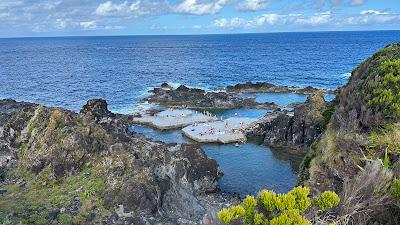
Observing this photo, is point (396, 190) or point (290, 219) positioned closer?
point (290, 219)

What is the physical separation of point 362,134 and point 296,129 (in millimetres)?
37582

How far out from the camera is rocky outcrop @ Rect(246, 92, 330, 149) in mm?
60281

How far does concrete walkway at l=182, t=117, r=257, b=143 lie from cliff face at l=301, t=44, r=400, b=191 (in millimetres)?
35552

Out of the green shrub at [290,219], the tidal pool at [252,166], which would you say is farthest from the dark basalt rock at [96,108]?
the green shrub at [290,219]

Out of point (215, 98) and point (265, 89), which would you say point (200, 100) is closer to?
point (215, 98)

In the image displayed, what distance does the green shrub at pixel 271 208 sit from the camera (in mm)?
13109

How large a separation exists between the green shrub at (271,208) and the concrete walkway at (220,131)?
48.4 metres

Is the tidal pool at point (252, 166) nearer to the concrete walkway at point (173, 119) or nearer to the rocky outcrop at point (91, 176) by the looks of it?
the rocky outcrop at point (91, 176)

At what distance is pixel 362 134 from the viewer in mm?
24422

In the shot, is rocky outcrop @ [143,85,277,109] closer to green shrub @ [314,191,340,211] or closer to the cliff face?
the cliff face

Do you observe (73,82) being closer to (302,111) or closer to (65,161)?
(302,111)

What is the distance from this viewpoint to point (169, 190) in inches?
1380

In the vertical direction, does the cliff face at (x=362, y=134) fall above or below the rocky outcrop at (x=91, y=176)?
above

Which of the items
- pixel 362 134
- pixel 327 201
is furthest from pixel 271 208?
pixel 362 134
